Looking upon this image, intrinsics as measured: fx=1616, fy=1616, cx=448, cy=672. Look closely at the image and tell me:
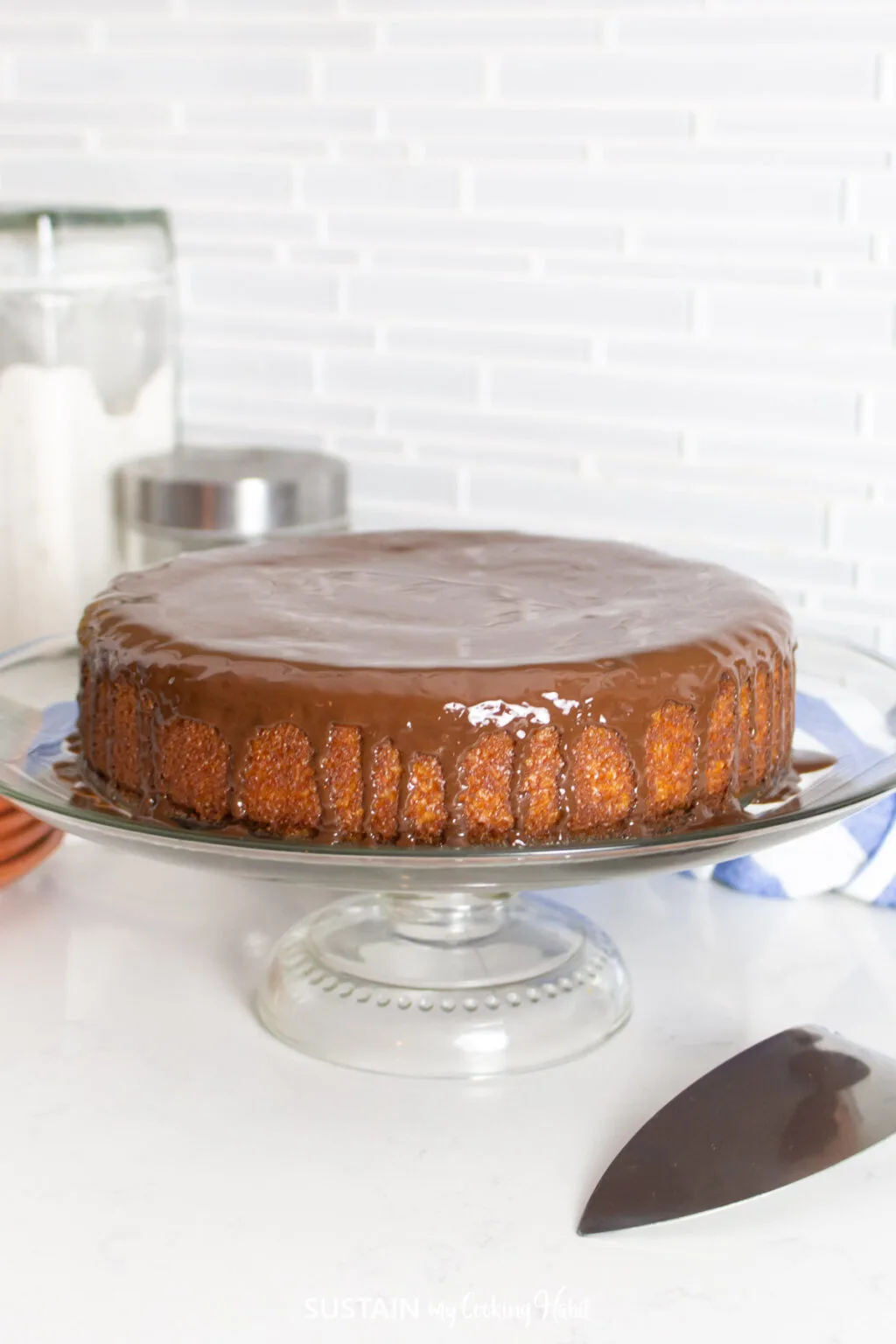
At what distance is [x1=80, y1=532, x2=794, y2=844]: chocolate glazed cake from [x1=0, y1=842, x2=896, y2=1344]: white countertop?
0.14m

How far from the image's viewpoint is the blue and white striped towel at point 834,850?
42.9 inches

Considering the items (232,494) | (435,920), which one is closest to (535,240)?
(232,494)

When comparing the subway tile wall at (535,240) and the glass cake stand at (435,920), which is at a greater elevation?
the subway tile wall at (535,240)

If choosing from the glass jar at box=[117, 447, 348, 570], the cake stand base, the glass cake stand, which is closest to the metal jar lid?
the glass jar at box=[117, 447, 348, 570]

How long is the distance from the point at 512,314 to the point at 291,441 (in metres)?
0.32

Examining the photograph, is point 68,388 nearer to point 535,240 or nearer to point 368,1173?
point 535,240

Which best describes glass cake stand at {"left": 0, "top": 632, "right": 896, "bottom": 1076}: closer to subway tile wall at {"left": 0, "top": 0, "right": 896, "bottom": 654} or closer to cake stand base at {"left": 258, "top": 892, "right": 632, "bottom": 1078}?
cake stand base at {"left": 258, "top": 892, "right": 632, "bottom": 1078}

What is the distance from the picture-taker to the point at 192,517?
161cm

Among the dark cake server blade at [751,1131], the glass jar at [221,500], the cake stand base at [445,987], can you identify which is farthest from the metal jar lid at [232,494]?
Answer: the dark cake server blade at [751,1131]

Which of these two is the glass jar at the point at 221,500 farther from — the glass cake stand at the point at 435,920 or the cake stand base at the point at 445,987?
the cake stand base at the point at 445,987

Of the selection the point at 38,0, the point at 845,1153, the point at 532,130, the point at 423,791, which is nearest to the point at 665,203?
the point at 532,130

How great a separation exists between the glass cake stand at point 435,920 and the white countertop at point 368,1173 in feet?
0.07

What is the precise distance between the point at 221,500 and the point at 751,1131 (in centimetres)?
98

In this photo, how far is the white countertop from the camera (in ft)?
2.29
